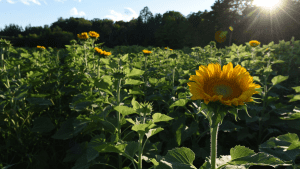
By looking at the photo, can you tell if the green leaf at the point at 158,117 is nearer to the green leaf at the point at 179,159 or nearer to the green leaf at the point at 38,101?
the green leaf at the point at 179,159

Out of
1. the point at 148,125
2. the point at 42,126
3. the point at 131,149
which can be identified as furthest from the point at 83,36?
the point at 148,125

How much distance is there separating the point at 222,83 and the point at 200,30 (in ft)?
111

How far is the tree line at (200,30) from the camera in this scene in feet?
62.0

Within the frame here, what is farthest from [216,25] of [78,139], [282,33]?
[78,139]

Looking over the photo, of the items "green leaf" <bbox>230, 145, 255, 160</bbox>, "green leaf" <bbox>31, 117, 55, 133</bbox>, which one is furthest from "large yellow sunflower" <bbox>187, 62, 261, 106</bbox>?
"green leaf" <bbox>31, 117, 55, 133</bbox>

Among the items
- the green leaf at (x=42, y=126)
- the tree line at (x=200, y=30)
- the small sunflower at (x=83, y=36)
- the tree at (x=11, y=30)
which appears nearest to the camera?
the green leaf at (x=42, y=126)

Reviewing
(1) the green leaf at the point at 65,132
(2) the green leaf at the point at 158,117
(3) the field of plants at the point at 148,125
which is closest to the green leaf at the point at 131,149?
(3) the field of plants at the point at 148,125

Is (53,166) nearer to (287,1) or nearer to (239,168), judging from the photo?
(239,168)

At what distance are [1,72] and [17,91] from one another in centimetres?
41

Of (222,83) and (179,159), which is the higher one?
(222,83)

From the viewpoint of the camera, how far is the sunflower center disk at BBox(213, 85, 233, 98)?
82 centimetres

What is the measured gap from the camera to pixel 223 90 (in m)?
Answer: 0.85

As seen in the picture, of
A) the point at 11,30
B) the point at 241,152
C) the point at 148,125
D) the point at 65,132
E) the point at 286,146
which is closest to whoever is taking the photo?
the point at 241,152

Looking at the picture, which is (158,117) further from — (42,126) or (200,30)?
(200,30)
